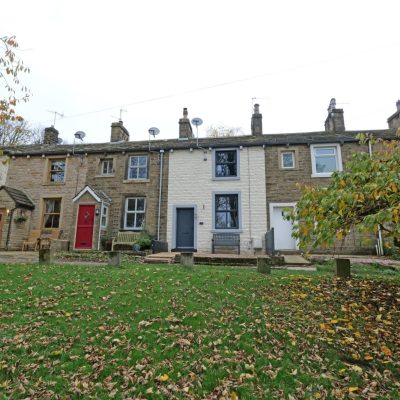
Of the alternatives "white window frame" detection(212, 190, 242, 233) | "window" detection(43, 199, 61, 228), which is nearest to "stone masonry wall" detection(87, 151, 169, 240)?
"window" detection(43, 199, 61, 228)

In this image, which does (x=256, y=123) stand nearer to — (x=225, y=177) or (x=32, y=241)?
(x=225, y=177)

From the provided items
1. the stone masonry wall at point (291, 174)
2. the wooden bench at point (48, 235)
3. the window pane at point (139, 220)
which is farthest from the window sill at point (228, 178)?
the wooden bench at point (48, 235)

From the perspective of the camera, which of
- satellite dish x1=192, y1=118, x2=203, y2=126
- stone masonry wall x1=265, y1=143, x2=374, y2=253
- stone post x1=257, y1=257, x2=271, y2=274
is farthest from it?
satellite dish x1=192, y1=118, x2=203, y2=126

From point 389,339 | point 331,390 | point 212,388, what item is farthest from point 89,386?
point 389,339

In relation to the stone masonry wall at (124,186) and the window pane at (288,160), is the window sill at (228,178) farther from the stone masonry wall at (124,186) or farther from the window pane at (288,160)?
the stone masonry wall at (124,186)

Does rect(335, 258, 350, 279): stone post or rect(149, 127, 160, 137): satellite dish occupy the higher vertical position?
rect(149, 127, 160, 137): satellite dish

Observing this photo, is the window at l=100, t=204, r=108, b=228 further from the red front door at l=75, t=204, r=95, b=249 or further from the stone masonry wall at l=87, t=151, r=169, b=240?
the red front door at l=75, t=204, r=95, b=249

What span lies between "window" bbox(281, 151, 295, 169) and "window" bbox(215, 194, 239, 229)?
3259 millimetres

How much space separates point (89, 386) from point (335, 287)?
5737mm

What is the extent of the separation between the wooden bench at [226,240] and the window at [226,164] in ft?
11.5

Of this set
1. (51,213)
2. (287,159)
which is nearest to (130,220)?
(51,213)

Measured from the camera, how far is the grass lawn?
3.40 meters

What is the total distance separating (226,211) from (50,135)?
14.5 metres

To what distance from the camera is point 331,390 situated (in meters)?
3.35
